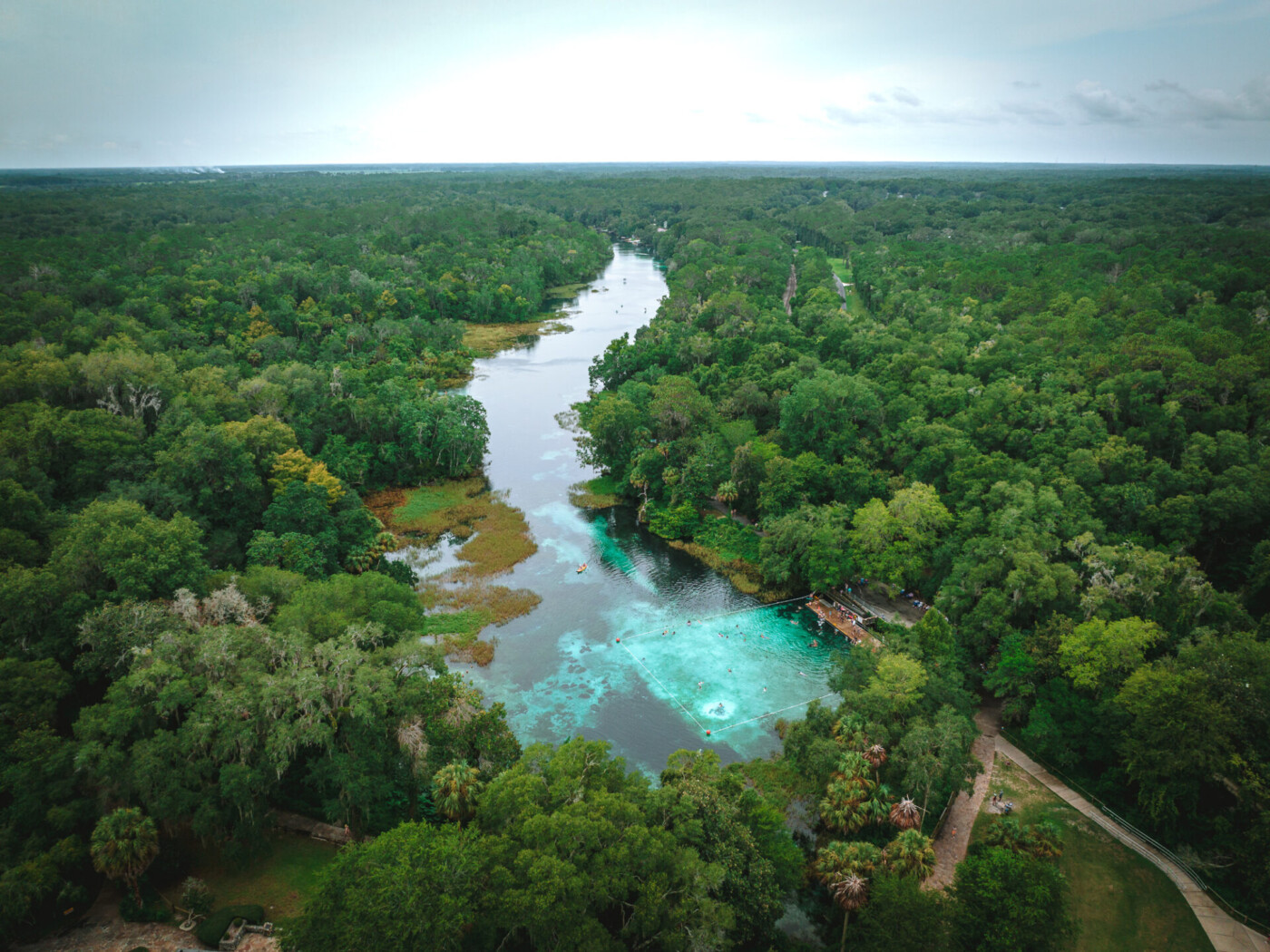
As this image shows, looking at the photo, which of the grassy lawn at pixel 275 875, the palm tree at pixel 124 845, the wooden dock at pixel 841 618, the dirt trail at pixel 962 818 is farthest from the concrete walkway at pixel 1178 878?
the palm tree at pixel 124 845

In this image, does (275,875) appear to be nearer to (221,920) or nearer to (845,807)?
(221,920)

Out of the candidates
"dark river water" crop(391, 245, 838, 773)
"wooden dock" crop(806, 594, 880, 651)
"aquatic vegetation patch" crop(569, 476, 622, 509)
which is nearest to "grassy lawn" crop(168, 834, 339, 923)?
"dark river water" crop(391, 245, 838, 773)

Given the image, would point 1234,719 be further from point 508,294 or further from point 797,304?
point 508,294

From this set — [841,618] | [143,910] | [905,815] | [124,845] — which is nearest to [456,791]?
[124,845]

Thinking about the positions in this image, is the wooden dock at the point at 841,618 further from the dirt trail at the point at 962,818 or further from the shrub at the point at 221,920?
the shrub at the point at 221,920

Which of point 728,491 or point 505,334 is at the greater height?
point 728,491

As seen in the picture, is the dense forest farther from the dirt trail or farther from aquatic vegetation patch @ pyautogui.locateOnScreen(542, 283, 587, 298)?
aquatic vegetation patch @ pyautogui.locateOnScreen(542, 283, 587, 298)

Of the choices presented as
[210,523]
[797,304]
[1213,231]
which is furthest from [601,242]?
[210,523]
